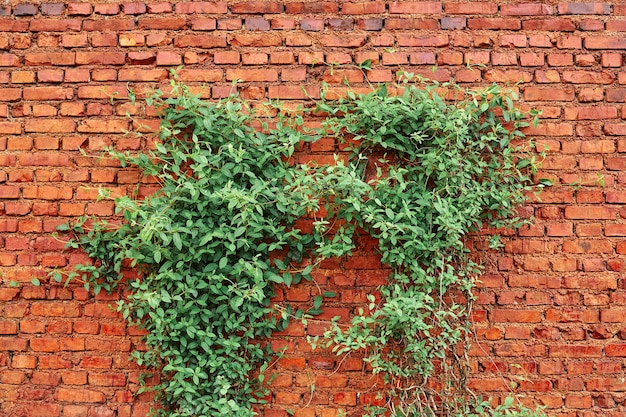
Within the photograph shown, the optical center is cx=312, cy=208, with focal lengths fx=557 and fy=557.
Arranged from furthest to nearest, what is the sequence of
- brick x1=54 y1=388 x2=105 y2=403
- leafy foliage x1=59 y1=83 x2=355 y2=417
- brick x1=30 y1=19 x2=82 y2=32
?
brick x1=30 y1=19 x2=82 y2=32
brick x1=54 y1=388 x2=105 y2=403
leafy foliage x1=59 y1=83 x2=355 y2=417

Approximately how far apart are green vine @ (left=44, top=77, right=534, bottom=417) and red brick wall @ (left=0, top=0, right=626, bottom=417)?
5.1 inches

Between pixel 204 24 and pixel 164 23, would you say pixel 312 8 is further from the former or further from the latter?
A: pixel 164 23

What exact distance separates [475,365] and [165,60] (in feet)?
7.50

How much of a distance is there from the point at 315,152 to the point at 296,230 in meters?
0.44

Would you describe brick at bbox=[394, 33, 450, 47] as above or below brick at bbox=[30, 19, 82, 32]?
below

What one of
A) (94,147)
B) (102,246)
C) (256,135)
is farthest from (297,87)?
(102,246)

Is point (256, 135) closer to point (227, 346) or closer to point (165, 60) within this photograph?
point (165, 60)

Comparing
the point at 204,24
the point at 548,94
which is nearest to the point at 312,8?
the point at 204,24

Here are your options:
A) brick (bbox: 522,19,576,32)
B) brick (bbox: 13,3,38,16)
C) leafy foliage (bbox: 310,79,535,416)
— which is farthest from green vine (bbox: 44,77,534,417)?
brick (bbox: 13,3,38,16)

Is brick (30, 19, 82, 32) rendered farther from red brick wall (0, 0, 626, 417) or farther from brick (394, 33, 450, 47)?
brick (394, 33, 450, 47)

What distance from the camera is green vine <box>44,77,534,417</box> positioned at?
272cm

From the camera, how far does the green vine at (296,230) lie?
2.72 meters

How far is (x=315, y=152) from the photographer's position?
2945 mm

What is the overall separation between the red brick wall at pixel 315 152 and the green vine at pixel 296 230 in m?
0.13
